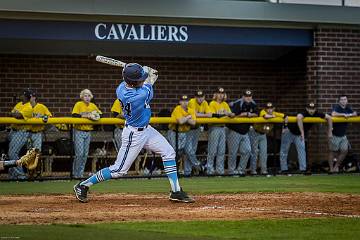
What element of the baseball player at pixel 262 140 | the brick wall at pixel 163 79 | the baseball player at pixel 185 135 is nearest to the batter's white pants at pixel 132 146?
the baseball player at pixel 185 135

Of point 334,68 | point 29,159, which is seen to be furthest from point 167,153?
point 334,68

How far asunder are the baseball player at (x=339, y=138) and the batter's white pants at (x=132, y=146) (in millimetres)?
9531

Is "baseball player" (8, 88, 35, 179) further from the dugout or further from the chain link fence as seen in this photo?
the dugout

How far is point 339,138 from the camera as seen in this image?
72.3 ft

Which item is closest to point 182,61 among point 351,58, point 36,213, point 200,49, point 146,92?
point 200,49

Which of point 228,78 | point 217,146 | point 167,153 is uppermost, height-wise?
point 228,78

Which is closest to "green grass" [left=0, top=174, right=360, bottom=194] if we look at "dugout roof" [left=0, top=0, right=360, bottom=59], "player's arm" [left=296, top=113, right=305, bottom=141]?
"player's arm" [left=296, top=113, right=305, bottom=141]

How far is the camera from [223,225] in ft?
33.6

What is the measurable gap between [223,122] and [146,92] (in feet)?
25.8

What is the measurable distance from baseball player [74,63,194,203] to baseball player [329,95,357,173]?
9.53 m

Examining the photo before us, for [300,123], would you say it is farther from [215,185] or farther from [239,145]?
[215,185]

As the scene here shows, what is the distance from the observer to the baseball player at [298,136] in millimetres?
21281

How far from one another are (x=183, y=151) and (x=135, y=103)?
7765 mm

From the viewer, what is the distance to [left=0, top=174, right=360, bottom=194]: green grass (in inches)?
623
